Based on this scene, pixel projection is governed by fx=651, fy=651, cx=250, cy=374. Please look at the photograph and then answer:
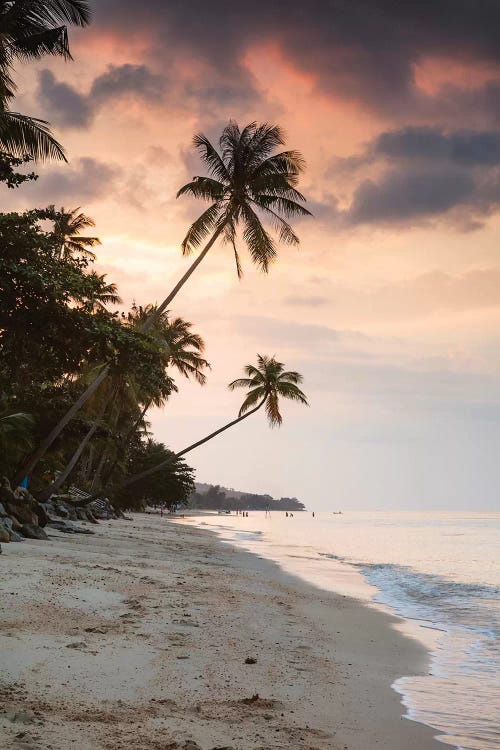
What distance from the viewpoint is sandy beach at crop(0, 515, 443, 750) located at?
14.6ft

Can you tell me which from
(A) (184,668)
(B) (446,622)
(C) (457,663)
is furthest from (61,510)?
(A) (184,668)

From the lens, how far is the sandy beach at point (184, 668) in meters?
4.44

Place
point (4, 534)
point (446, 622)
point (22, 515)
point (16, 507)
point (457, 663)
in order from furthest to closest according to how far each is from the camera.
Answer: point (16, 507), point (22, 515), point (4, 534), point (446, 622), point (457, 663)

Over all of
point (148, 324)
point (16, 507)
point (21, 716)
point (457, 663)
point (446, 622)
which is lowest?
point (21, 716)

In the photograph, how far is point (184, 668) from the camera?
20.1ft

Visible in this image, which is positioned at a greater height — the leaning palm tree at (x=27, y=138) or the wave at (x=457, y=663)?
the leaning palm tree at (x=27, y=138)

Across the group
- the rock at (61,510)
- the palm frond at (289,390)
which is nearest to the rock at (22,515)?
the rock at (61,510)

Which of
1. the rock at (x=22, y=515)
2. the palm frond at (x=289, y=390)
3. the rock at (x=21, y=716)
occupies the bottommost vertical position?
the rock at (x=21, y=716)

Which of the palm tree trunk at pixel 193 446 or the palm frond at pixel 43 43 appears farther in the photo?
the palm tree trunk at pixel 193 446

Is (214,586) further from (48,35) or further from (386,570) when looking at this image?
(48,35)

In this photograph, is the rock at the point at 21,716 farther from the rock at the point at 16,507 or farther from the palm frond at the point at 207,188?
the palm frond at the point at 207,188

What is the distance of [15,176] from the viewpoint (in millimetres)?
11297

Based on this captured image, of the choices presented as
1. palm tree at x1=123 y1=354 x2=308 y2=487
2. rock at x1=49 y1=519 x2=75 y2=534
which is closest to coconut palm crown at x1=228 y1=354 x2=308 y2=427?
palm tree at x1=123 y1=354 x2=308 y2=487

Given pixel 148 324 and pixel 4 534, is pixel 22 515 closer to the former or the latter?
pixel 4 534
